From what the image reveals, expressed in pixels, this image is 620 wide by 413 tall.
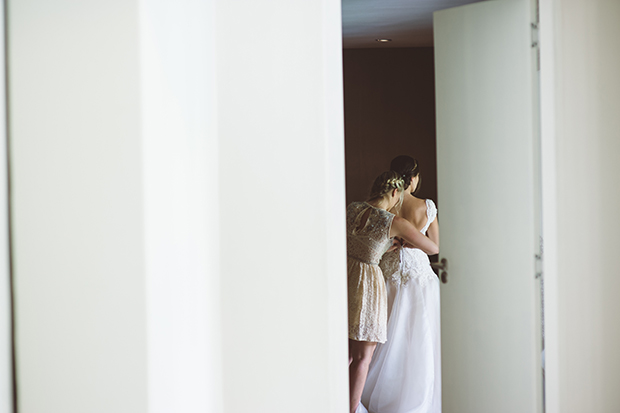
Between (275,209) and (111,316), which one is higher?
(275,209)

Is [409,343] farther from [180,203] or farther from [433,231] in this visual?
[180,203]

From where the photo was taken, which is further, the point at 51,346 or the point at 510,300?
the point at 510,300

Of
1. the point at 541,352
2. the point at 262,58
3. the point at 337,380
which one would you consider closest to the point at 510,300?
the point at 541,352

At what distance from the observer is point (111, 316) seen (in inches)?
43.8

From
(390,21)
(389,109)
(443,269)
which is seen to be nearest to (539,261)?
(443,269)

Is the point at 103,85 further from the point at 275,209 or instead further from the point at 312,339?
the point at 312,339

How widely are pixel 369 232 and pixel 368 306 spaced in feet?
1.39

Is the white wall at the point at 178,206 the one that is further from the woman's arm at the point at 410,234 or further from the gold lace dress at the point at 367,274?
the woman's arm at the point at 410,234

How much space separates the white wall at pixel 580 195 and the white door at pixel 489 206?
0.07 metres

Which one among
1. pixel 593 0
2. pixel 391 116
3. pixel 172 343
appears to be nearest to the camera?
pixel 172 343

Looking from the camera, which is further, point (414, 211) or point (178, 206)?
point (414, 211)

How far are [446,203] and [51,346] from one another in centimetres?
190

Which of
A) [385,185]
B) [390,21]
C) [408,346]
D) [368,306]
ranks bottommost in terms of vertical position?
[408,346]

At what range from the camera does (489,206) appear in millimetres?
2336
